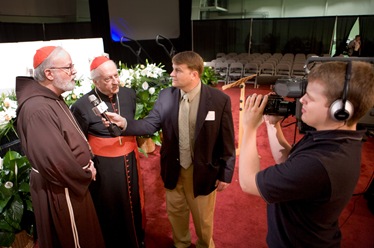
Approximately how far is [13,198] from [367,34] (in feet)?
37.5

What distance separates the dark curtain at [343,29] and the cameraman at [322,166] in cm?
1047

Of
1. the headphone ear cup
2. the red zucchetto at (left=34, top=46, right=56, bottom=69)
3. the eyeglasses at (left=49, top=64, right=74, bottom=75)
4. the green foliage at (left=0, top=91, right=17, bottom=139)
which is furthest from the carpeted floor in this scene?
the headphone ear cup

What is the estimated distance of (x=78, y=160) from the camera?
1630 millimetres

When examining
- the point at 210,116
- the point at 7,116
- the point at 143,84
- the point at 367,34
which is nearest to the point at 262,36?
the point at 367,34

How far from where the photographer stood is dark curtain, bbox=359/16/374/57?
30.8 ft

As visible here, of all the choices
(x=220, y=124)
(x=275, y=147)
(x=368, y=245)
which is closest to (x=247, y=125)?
(x=275, y=147)

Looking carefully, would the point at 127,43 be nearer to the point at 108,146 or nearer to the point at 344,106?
the point at 108,146

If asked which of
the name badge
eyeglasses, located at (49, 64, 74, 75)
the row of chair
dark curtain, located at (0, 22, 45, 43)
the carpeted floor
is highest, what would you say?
dark curtain, located at (0, 22, 45, 43)

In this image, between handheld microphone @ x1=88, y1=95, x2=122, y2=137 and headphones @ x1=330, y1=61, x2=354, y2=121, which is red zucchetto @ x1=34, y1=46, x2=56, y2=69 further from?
headphones @ x1=330, y1=61, x2=354, y2=121

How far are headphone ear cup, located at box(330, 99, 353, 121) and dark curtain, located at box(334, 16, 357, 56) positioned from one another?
1053 centimetres

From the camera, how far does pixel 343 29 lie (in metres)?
10.0

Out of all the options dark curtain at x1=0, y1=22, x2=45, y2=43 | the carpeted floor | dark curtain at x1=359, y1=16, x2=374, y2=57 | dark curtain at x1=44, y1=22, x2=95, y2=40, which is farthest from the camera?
dark curtain at x1=359, y1=16, x2=374, y2=57

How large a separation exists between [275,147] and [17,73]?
3160 millimetres

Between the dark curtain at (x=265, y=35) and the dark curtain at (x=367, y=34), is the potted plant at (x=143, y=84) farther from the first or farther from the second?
the dark curtain at (x=367, y=34)
